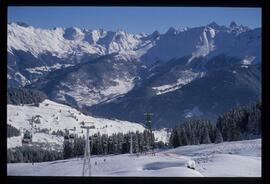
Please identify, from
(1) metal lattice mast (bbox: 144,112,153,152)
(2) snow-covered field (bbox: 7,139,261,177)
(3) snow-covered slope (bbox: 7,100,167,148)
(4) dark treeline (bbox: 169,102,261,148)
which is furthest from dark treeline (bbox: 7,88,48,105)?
(4) dark treeline (bbox: 169,102,261,148)

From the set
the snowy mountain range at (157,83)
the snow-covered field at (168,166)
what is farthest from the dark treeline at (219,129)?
the snow-covered field at (168,166)

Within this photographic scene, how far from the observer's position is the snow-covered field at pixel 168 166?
16.8 feet

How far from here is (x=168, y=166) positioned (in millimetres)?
5426

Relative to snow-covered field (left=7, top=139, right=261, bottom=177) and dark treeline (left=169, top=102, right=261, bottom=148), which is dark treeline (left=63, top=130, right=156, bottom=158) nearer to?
dark treeline (left=169, top=102, right=261, bottom=148)

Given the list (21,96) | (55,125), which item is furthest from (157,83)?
(55,125)

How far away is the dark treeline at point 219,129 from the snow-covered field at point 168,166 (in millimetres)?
1043

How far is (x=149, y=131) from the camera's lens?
305 inches

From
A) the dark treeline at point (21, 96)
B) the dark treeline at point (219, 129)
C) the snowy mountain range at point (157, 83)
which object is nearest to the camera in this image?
the dark treeline at point (219, 129)

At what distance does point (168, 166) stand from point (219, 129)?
5.20m

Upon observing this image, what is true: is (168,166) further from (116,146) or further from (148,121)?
(116,146)

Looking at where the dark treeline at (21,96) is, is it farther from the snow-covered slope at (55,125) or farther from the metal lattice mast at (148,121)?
the metal lattice mast at (148,121)

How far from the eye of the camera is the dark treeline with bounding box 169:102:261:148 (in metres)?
8.05
